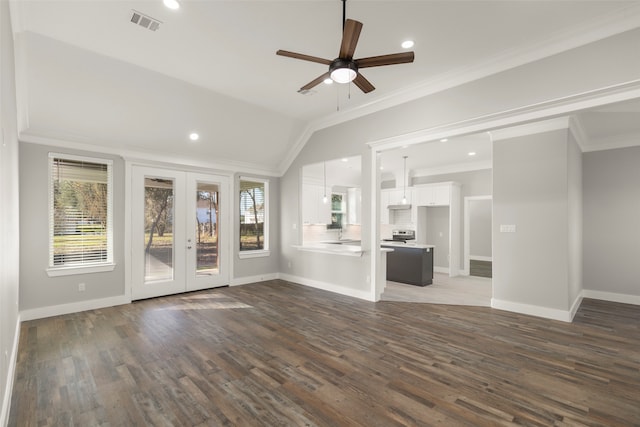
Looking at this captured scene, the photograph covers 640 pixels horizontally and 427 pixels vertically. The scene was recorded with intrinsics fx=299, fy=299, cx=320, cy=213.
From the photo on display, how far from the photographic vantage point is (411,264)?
667 cm

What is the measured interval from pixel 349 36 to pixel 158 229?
15.6 ft

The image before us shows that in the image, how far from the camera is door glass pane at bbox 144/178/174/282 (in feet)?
17.5

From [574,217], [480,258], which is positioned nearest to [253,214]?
[574,217]

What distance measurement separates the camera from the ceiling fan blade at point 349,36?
7.07ft

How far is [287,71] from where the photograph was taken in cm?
393

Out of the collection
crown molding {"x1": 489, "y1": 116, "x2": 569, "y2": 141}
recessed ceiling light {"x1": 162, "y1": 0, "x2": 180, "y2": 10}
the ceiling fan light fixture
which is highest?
recessed ceiling light {"x1": 162, "y1": 0, "x2": 180, "y2": 10}

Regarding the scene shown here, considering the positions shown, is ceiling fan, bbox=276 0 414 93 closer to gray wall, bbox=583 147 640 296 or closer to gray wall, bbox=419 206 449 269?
gray wall, bbox=583 147 640 296

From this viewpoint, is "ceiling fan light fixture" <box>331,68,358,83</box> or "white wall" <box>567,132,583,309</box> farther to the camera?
"white wall" <box>567,132,583,309</box>

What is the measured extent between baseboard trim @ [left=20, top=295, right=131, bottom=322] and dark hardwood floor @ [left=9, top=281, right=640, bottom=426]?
0.17 metres

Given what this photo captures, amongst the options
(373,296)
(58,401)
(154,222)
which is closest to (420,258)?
(373,296)

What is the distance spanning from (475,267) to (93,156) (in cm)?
991

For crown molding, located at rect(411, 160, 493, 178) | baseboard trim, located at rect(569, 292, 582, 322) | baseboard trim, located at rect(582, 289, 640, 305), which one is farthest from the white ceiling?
baseboard trim, located at rect(582, 289, 640, 305)

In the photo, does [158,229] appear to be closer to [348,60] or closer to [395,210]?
[348,60]

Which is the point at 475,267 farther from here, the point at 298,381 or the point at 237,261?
the point at 298,381
